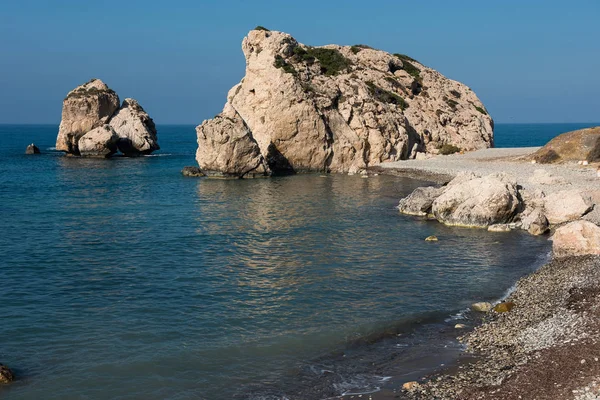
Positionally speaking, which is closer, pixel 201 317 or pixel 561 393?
pixel 561 393

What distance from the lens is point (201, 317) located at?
19.8m

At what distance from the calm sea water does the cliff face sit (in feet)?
51.7

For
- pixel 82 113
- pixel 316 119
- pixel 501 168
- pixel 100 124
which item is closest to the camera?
pixel 501 168

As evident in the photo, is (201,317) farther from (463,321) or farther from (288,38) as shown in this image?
(288,38)

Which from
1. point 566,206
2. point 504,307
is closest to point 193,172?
point 566,206

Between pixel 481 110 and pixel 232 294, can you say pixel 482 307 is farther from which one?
pixel 481 110

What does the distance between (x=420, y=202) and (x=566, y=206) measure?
8.91m

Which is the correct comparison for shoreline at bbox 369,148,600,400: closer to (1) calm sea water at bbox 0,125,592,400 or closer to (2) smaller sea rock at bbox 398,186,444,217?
(1) calm sea water at bbox 0,125,592,400

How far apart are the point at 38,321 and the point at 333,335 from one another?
944 cm

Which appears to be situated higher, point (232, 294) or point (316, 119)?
point (316, 119)

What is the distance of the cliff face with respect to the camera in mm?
58969

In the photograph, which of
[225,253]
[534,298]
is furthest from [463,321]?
[225,253]

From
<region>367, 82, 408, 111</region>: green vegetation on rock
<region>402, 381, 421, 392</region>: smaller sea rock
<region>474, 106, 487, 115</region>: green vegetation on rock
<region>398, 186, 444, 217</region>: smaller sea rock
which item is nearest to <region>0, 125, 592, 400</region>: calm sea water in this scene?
<region>402, 381, 421, 392</region>: smaller sea rock

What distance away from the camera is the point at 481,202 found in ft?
113
